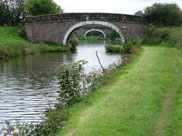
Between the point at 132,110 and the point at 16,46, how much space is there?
23.3 m

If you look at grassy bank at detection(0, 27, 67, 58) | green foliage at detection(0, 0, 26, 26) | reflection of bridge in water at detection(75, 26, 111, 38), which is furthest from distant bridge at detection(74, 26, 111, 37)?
grassy bank at detection(0, 27, 67, 58)

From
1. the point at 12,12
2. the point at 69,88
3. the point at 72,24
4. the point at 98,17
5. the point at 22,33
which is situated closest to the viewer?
the point at 69,88

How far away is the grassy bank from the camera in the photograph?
28.4 m

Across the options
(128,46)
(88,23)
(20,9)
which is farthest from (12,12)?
(128,46)

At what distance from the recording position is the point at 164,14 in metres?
34.4

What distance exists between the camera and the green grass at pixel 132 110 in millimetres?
6891

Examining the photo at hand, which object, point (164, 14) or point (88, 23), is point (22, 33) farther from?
point (164, 14)

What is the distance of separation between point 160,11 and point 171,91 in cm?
2493

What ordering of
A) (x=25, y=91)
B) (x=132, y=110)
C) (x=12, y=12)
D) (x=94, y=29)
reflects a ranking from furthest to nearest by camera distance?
(x=94, y=29) < (x=12, y=12) < (x=25, y=91) < (x=132, y=110)

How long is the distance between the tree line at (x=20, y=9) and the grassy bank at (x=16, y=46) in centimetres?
449

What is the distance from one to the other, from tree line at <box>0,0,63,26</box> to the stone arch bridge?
5.07m

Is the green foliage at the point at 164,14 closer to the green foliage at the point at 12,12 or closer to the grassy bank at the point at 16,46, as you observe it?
the grassy bank at the point at 16,46

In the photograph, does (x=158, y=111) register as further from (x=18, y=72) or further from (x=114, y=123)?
(x=18, y=72)

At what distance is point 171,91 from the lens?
10.4 metres
